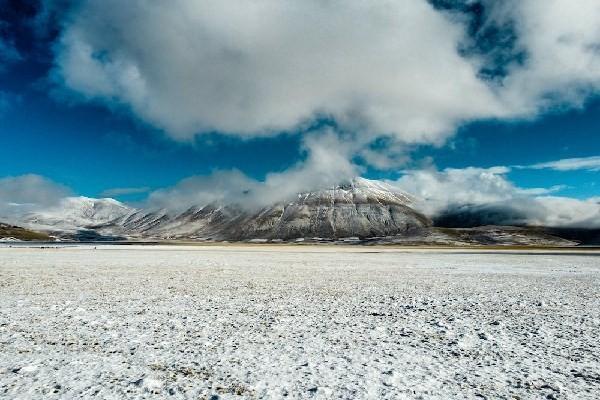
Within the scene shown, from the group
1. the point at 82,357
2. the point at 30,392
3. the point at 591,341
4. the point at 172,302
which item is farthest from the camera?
the point at 172,302

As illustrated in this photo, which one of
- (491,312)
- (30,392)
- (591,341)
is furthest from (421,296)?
(30,392)

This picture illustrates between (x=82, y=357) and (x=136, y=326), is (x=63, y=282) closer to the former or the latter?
(x=136, y=326)

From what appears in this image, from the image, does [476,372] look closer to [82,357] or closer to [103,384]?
[103,384]

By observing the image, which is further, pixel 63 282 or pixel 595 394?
pixel 63 282

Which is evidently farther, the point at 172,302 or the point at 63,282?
the point at 63,282

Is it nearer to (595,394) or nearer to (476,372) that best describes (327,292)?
(476,372)

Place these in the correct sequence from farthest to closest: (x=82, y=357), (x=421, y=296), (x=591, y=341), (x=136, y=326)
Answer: (x=421, y=296) < (x=136, y=326) < (x=591, y=341) < (x=82, y=357)

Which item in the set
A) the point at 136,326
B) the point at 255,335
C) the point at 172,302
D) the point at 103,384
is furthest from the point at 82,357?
the point at 172,302

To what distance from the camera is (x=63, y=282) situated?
82.1 ft

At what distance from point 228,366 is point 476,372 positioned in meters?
5.36

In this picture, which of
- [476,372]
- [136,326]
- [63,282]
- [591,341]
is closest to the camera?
[476,372]

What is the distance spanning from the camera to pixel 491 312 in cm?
1609

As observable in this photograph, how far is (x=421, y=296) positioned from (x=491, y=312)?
14.4 feet

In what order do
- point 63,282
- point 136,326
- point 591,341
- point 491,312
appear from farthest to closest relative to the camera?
point 63,282 → point 491,312 → point 136,326 → point 591,341
